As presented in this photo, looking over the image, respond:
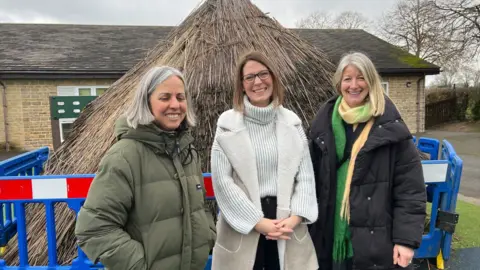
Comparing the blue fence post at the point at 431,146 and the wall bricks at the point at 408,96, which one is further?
the wall bricks at the point at 408,96

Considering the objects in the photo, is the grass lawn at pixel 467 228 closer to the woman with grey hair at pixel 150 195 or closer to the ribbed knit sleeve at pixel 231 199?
the ribbed knit sleeve at pixel 231 199

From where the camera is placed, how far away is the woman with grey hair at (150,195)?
163cm

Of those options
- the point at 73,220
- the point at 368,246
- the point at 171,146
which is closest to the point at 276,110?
the point at 171,146

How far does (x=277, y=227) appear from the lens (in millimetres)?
2004

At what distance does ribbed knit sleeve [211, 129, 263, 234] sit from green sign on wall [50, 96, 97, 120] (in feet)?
16.5

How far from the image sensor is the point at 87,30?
1769cm

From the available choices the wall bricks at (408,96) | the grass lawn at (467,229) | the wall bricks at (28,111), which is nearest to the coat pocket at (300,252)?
the grass lawn at (467,229)

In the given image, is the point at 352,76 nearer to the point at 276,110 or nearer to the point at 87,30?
the point at 276,110

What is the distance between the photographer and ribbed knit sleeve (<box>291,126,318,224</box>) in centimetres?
204

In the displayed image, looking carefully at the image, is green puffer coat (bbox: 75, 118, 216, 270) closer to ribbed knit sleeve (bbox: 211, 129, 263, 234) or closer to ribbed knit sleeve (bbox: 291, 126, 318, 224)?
ribbed knit sleeve (bbox: 211, 129, 263, 234)

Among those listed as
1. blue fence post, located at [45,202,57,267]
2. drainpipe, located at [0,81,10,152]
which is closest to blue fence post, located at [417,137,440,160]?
blue fence post, located at [45,202,57,267]

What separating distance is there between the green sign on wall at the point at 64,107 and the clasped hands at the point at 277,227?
5.26 metres

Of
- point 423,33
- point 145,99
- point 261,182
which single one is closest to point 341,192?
point 261,182

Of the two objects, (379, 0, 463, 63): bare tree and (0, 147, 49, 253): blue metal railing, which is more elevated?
(379, 0, 463, 63): bare tree
